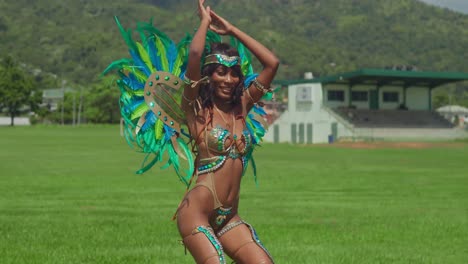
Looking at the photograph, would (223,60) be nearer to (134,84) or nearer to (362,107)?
(134,84)

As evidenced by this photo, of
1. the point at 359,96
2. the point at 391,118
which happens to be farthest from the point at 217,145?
the point at 359,96

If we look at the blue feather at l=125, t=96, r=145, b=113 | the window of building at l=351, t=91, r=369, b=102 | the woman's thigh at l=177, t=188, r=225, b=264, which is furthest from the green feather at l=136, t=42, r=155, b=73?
the window of building at l=351, t=91, r=369, b=102

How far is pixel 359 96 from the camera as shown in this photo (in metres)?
67.2

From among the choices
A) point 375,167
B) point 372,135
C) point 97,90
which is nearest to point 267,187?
point 375,167

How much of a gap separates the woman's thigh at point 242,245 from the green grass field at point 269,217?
3.13 meters

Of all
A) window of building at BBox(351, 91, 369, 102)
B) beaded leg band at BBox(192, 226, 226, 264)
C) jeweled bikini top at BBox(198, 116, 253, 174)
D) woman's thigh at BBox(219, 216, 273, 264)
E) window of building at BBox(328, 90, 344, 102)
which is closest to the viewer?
→ beaded leg band at BBox(192, 226, 226, 264)

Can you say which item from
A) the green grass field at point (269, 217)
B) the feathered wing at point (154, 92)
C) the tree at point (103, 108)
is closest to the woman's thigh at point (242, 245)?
the feathered wing at point (154, 92)

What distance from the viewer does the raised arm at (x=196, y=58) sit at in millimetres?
5340

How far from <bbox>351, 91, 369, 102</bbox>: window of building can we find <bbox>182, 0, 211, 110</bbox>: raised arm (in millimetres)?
62718

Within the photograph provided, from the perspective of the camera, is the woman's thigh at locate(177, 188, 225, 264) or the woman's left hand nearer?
the woman's thigh at locate(177, 188, 225, 264)

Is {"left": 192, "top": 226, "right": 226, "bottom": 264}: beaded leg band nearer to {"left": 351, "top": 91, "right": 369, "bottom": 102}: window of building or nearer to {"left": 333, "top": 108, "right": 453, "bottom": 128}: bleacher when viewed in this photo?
{"left": 333, "top": 108, "right": 453, "bottom": 128}: bleacher

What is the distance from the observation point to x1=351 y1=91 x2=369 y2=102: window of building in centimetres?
6712

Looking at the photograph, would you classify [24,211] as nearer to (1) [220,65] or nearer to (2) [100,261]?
(2) [100,261]

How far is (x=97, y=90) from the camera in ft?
452
